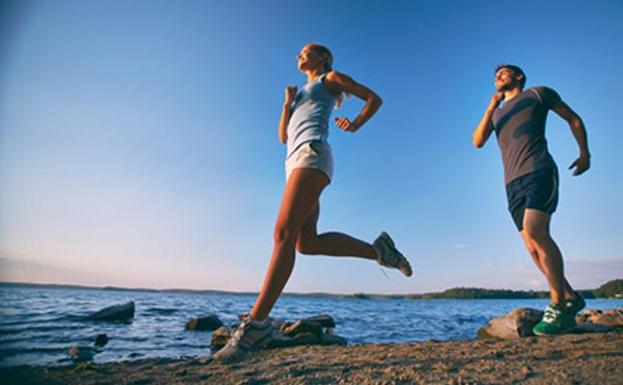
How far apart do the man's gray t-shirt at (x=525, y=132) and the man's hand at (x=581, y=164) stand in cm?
27

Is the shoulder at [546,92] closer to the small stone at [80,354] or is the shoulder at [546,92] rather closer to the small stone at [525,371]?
the small stone at [525,371]

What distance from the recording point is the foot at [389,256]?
11.7ft

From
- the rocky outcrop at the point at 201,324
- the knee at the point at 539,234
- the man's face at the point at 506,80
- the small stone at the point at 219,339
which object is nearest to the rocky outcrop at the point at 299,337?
the small stone at the point at 219,339

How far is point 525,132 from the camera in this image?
12.2ft

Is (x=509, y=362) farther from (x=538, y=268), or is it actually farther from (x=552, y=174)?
(x=552, y=174)

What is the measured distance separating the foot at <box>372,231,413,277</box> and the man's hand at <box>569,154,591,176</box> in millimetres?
1892

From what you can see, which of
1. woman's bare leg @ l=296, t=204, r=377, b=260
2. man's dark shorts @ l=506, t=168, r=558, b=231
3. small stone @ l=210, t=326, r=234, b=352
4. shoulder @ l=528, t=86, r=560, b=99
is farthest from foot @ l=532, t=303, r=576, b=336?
small stone @ l=210, t=326, r=234, b=352

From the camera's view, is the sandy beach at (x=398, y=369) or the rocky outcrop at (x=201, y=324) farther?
the rocky outcrop at (x=201, y=324)

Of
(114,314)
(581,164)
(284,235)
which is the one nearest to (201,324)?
(114,314)

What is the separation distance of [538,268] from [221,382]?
330 centimetres

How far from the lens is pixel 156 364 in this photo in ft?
10.2

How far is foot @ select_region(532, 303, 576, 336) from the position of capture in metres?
3.57

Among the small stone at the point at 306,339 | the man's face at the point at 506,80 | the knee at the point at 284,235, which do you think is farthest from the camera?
the small stone at the point at 306,339

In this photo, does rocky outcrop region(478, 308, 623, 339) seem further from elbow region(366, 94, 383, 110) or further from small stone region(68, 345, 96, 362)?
small stone region(68, 345, 96, 362)
